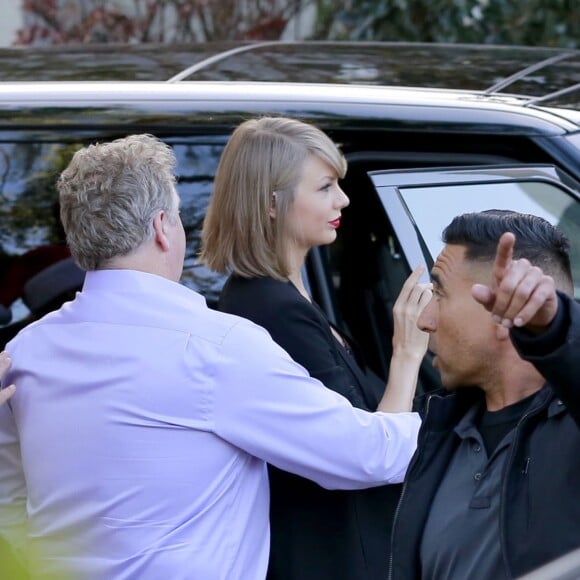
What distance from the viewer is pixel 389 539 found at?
2492 mm

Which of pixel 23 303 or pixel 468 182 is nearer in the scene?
pixel 468 182

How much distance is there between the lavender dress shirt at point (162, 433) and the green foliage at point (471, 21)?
5304 mm

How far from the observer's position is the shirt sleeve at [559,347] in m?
1.72

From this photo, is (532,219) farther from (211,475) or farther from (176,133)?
(176,133)

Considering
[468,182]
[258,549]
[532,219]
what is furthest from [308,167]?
[258,549]

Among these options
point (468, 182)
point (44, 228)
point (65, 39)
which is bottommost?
point (65, 39)

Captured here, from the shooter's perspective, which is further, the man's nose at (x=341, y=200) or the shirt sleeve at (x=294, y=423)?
the man's nose at (x=341, y=200)

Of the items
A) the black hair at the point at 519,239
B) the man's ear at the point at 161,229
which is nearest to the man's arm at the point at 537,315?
the black hair at the point at 519,239

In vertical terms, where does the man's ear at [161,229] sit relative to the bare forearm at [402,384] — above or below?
above

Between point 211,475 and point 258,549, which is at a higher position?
point 211,475

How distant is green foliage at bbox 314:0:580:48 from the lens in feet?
23.8

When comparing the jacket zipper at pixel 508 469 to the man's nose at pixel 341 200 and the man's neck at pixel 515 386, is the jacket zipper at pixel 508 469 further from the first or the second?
the man's nose at pixel 341 200

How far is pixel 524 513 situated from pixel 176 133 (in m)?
1.43

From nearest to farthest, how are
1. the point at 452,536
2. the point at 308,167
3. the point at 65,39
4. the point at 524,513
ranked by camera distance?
the point at 524,513, the point at 452,536, the point at 308,167, the point at 65,39
